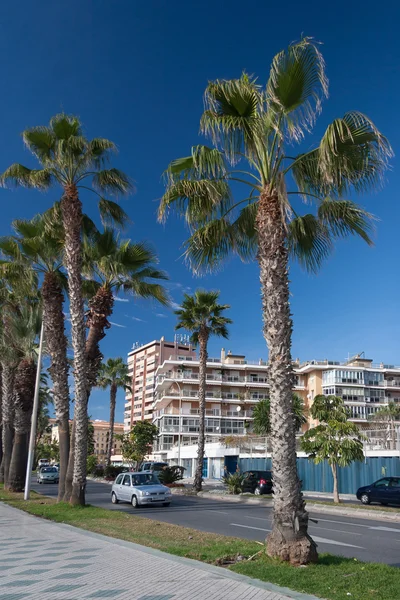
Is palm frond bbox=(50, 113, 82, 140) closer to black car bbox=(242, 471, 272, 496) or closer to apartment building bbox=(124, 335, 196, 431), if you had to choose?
black car bbox=(242, 471, 272, 496)

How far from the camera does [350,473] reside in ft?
115

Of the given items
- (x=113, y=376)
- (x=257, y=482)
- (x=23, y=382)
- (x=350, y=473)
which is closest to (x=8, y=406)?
(x=23, y=382)

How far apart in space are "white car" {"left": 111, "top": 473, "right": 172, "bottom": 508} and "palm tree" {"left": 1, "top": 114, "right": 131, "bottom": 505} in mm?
4695

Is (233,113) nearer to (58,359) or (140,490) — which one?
(58,359)

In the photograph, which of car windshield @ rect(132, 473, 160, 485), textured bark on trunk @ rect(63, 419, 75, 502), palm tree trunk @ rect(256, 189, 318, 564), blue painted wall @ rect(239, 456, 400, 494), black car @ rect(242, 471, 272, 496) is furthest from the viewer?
blue painted wall @ rect(239, 456, 400, 494)

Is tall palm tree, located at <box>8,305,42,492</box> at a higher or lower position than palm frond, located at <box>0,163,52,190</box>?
lower

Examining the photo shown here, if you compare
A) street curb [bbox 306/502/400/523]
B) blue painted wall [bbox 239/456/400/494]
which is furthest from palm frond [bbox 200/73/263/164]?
blue painted wall [bbox 239/456/400/494]

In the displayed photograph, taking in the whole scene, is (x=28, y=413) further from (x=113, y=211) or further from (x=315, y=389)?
(x=315, y=389)

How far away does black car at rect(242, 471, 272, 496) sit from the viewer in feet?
105

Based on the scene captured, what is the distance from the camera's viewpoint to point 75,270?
733 inches

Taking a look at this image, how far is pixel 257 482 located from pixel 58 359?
16919mm

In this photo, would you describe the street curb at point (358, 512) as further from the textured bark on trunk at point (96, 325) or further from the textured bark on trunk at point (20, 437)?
the textured bark on trunk at point (20, 437)

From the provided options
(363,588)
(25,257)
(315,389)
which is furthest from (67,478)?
(315,389)

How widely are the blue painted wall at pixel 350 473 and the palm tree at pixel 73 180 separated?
21245 millimetres
